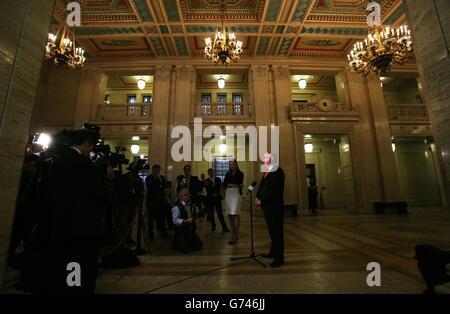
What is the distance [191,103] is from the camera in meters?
10.8

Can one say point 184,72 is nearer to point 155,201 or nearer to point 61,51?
point 61,51

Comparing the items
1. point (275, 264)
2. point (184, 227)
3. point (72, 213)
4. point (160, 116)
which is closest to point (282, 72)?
point (160, 116)

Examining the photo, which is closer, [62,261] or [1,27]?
[62,261]

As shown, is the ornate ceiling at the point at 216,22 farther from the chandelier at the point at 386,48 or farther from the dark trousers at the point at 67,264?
the dark trousers at the point at 67,264

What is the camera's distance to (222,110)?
11.2 m

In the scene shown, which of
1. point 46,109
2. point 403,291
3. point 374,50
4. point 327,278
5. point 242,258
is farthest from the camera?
point 46,109

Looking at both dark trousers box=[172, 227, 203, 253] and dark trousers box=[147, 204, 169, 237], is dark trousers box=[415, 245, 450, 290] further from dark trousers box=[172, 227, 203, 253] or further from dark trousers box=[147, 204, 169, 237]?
dark trousers box=[147, 204, 169, 237]

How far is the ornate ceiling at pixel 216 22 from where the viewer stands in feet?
27.5

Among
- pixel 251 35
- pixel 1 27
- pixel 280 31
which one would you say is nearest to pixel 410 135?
pixel 280 31

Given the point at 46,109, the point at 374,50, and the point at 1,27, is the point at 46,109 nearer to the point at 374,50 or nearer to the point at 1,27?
the point at 1,27

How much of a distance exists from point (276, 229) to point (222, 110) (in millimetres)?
8879

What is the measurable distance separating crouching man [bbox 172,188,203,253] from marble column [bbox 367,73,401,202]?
10.0m

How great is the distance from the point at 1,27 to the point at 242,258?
3.94 meters

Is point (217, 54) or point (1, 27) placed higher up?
point (217, 54)
